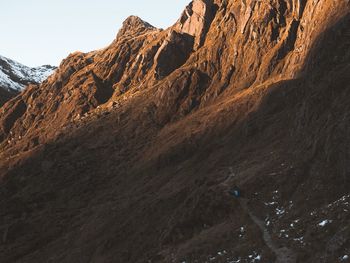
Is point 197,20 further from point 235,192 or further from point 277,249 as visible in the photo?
point 277,249

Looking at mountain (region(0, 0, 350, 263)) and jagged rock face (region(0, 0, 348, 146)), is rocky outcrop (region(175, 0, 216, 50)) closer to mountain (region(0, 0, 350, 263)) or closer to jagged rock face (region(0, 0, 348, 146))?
jagged rock face (region(0, 0, 348, 146))

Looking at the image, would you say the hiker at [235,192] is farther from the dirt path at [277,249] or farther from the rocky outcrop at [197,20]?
the rocky outcrop at [197,20]

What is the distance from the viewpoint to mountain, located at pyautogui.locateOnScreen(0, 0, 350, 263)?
3903 cm

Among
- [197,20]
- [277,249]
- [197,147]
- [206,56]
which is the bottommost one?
[197,147]

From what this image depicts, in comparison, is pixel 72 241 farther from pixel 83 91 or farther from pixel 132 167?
pixel 83 91

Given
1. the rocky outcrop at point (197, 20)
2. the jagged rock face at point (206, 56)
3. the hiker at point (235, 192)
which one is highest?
the rocky outcrop at point (197, 20)

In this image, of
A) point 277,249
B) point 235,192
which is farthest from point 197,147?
point 277,249

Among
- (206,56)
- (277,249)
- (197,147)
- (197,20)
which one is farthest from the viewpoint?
(197,20)

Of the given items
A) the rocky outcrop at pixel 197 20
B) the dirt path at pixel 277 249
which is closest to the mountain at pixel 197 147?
the dirt path at pixel 277 249

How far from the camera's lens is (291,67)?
90.7 metres

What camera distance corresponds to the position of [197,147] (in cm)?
8569

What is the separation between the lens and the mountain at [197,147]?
3903 centimetres

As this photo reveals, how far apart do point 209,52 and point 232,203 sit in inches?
3027

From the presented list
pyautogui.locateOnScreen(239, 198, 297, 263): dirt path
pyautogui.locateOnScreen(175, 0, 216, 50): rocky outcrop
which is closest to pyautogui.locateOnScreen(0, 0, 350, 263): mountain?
pyautogui.locateOnScreen(239, 198, 297, 263): dirt path
